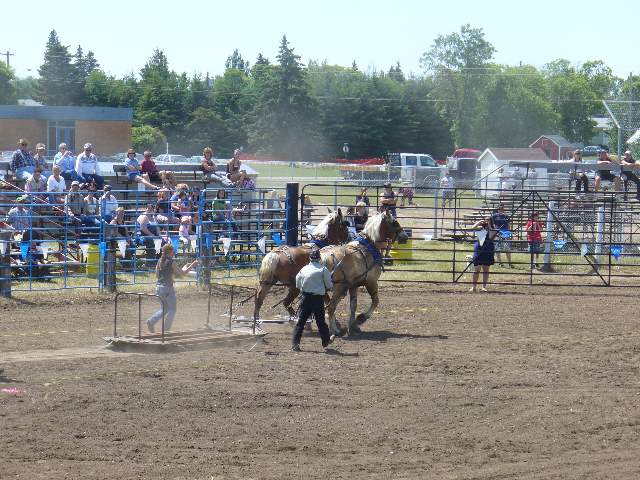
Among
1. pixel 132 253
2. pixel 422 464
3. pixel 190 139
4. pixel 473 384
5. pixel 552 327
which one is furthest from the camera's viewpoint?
pixel 190 139

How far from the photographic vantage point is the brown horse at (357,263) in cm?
1580

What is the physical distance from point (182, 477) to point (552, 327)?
1014 centimetres

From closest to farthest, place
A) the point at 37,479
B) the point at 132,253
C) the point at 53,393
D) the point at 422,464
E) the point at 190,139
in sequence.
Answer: the point at 37,479 < the point at 422,464 < the point at 53,393 < the point at 132,253 < the point at 190,139

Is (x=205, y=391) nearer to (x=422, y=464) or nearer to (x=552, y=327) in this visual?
(x=422, y=464)

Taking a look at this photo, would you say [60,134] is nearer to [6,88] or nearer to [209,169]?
Answer: [209,169]

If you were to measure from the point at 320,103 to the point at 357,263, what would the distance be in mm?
75749

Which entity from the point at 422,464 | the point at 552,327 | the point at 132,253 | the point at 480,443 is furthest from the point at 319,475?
the point at 132,253

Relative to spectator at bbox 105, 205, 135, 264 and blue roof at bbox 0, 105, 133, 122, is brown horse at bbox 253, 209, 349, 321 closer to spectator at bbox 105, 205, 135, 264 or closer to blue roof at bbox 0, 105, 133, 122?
spectator at bbox 105, 205, 135, 264

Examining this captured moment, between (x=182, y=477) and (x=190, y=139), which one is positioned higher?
(x=190, y=139)

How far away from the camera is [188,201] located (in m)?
22.9

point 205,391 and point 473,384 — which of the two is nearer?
point 205,391

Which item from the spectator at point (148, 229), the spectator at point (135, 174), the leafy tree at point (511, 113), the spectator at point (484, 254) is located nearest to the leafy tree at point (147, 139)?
the leafy tree at point (511, 113)

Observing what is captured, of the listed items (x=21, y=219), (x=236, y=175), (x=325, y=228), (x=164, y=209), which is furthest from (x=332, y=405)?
(x=236, y=175)

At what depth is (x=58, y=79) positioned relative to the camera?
299ft
